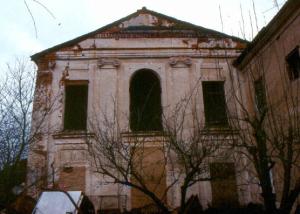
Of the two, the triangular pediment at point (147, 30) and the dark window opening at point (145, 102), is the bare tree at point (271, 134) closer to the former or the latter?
the triangular pediment at point (147, 30)

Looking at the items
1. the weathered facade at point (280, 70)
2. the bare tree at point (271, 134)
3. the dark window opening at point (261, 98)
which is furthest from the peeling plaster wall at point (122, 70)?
the dark window opening at point (261, 98)

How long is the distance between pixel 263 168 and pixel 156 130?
6899mm

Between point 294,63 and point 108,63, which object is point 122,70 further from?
point 294,63

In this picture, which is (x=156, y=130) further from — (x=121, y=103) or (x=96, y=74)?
(x=96, y=74)

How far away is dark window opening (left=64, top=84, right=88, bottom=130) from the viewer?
14.2 m

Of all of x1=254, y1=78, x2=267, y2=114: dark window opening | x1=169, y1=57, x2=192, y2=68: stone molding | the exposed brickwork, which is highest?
x1=169, y1=57, x2=192, y2=68: stone molding

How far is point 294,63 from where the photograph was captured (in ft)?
37.4

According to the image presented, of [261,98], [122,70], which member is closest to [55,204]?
[122,70]

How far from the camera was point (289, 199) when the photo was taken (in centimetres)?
675

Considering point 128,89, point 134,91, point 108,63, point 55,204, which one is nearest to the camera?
point 55,204

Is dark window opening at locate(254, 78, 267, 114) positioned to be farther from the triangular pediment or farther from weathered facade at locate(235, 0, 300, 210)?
the triangular pediment

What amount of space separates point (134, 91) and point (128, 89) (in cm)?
48

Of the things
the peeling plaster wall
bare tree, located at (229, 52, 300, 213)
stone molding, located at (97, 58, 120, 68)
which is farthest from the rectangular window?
stone molding, located at (97, 58, 120, 68)

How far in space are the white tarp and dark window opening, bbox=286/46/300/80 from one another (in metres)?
7.08
